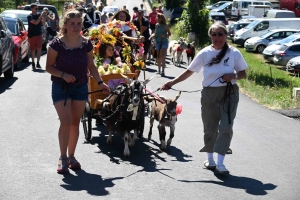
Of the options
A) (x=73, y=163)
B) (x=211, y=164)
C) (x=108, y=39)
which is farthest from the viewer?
(x=108, y=39)

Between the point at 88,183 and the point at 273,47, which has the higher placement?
the point at 88,183

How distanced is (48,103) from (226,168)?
639cm

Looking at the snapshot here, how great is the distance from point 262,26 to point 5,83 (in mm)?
29215

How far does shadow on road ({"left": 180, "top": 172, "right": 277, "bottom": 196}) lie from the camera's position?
8047mm

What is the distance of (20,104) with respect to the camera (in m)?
14.2

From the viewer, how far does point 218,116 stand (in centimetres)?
891

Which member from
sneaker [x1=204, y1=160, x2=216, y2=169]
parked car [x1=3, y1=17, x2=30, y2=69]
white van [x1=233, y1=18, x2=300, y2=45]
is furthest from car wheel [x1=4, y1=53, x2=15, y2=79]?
white van [x1=233, y1=18, x2=300, y2=45]

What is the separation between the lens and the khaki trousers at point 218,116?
28.7 ft

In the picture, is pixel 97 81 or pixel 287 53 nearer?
pixel 97 81

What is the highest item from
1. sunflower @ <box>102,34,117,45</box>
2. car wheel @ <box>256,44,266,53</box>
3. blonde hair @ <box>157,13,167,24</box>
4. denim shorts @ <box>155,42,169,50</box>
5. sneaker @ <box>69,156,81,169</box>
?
sunflower @ <box>102,34,117,45</box>

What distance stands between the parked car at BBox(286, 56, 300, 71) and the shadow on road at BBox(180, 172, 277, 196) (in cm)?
2123

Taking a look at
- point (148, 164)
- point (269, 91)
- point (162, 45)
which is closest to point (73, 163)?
point (148, 164)

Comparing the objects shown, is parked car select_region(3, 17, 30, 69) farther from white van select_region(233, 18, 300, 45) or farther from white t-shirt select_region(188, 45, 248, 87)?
white van select_region(233, 18, 300, 45)

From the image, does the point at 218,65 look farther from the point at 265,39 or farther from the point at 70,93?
the point at 265,39
